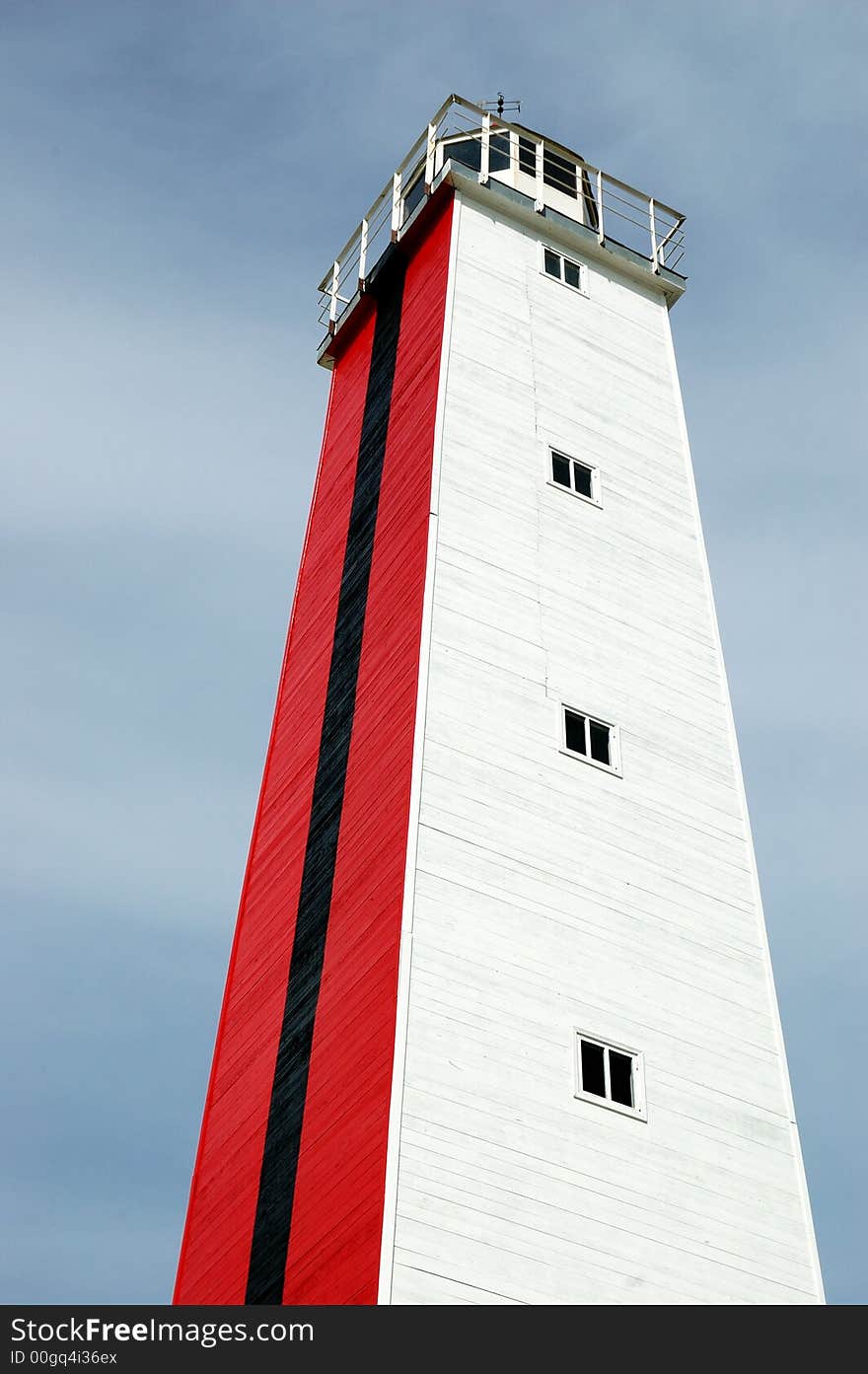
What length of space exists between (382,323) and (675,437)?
7.23 metres

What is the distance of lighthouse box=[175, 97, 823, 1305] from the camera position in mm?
28453

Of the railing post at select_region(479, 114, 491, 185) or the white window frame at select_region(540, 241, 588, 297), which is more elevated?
the railing post at select_region(479, 114, 491, 185)

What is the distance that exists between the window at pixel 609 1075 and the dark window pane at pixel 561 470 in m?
12.6

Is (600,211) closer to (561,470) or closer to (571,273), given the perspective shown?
(571,273)

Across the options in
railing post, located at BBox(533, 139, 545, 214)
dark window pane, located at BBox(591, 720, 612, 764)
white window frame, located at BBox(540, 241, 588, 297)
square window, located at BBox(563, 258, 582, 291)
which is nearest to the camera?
dark window pane, located at BBox(591, 720, 612, 764)

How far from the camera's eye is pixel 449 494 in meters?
36.3

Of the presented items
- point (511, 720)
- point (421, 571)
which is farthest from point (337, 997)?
point (421, 571)

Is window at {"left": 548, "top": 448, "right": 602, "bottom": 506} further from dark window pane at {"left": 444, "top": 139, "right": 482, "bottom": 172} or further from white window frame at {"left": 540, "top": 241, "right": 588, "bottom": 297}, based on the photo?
dark window pane at {"left": 444, "top": 139, "right": 482, "bottom": 172}

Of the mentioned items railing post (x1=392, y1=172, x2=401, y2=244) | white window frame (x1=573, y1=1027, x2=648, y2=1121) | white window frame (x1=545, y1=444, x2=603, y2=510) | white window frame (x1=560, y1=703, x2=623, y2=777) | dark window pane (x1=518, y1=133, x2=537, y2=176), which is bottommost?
white window frame (x1=573, y1=1027, x2=648, y2=1121)

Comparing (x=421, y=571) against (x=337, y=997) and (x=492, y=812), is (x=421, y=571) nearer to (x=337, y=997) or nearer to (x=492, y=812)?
(x=492, y=812)

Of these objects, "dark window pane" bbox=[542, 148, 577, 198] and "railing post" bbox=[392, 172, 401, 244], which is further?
"dark window pane" bbox=[542, 148, 577, 198]

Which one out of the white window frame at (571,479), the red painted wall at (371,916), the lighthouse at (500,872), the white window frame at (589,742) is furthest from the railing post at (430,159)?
the white window frame at (589,742)

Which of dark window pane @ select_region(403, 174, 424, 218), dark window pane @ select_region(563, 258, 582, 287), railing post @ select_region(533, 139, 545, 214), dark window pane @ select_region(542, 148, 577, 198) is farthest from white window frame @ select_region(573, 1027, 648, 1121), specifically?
dark window pane @ select_region(542, 148, 577, 198)

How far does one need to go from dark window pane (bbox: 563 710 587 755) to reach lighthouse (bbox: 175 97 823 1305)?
0.24ft
